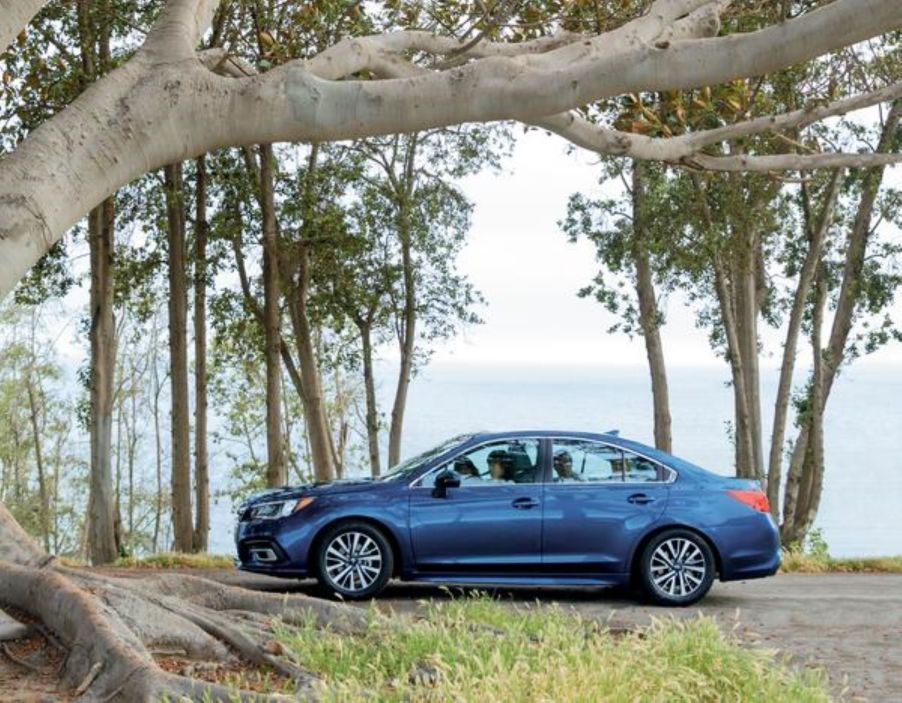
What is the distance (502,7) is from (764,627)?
672 centimetres

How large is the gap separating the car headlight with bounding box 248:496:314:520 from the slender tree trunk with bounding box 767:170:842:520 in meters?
15.3

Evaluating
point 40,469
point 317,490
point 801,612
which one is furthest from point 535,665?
point 40,469

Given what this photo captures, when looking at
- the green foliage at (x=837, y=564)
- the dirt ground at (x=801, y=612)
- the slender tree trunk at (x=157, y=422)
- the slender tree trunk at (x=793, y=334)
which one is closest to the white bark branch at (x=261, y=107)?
the dirt ground at (x=801, y=612)

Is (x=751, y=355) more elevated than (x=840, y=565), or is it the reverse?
(x=751, y=355)

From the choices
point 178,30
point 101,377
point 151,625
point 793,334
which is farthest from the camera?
point 793,334

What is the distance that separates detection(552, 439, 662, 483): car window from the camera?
43.9 ft

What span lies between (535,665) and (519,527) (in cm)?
564

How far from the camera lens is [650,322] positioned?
27203mm

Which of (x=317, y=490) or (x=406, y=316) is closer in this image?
(x=317, y=490)

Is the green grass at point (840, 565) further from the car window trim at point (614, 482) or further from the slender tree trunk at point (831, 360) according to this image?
the slender tree trunk at point (831, 360)

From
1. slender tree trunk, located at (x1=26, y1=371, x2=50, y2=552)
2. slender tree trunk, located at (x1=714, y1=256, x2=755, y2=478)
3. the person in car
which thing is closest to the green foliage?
the person in car

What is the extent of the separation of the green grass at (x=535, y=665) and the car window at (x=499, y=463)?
13.6 ft

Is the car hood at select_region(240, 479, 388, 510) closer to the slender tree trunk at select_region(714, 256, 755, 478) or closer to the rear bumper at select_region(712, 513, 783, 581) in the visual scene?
the rear bumper at select_region(712, 513, 783, 581)

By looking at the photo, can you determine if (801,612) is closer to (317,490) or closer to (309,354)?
(317,490)
